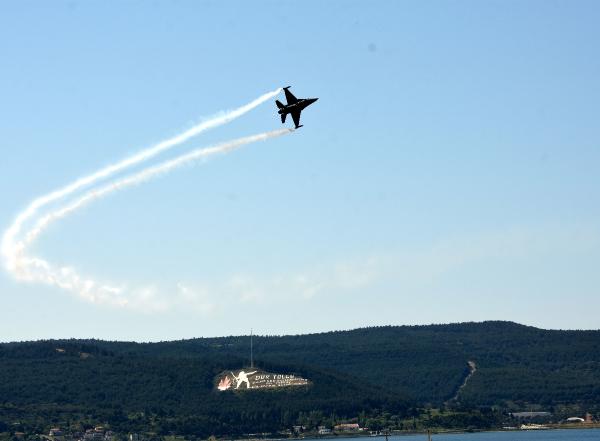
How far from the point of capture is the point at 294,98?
167750mm
